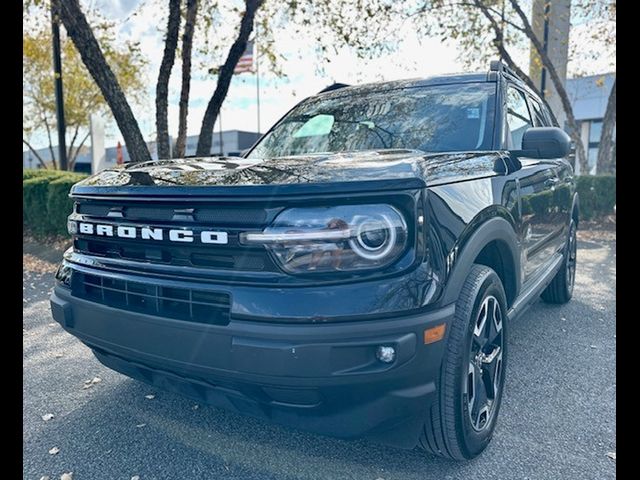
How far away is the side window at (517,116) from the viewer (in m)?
3.17

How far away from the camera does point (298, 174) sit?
191 cm

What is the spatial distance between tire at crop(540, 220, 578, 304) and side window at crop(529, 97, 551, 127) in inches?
39.9

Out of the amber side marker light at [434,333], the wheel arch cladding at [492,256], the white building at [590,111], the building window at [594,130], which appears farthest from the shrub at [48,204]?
the building window at [594,130]

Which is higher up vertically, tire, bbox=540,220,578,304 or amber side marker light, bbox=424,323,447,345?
amber side marker light, bbox=424,323,447,345

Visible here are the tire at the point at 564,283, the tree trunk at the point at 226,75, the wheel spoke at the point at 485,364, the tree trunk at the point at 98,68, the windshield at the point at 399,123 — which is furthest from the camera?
the tree trunk at the point at 226,75

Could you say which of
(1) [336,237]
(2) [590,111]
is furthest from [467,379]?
(2) [590,111]

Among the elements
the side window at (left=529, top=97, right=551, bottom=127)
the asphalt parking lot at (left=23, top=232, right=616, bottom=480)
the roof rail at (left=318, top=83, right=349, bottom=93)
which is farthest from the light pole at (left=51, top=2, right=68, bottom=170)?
the side window at (left=529, top=97, right=551, bottom=127)

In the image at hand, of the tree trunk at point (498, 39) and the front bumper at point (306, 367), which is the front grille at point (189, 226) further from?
the tree trunk at point (498, 39)

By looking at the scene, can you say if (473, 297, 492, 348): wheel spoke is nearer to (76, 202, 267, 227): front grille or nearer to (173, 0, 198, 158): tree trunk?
(76, 202, 267, 227): front grille

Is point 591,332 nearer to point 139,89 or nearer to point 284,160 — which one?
A: point 284,160

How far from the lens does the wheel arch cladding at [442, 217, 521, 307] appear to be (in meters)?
1.97

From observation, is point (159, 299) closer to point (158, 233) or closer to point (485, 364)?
point (158, 233)
